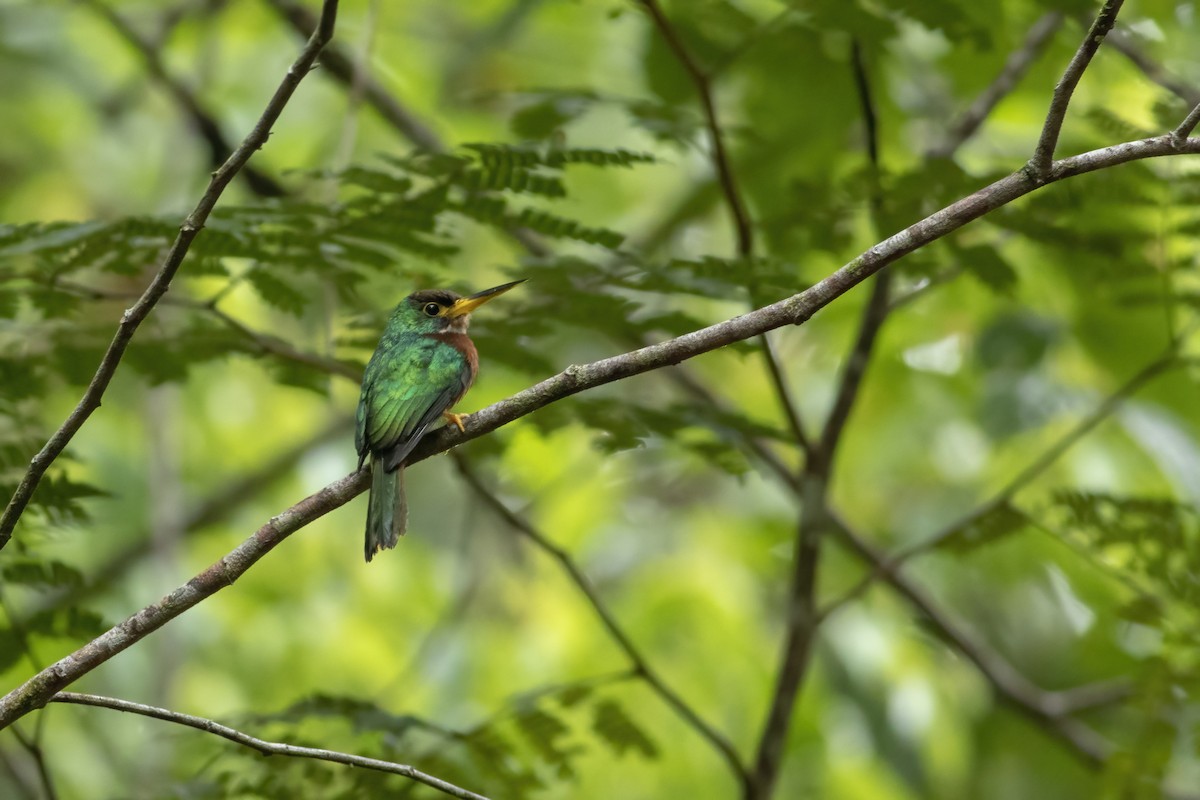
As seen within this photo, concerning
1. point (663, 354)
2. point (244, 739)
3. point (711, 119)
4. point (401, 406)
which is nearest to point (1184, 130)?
point (663, 354)

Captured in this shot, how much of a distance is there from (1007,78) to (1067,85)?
100 inches

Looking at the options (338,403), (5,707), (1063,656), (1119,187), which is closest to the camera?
(5,707)

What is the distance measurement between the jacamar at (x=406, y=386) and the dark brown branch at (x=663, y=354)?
2.08ft

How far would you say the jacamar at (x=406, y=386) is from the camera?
9.75 feet

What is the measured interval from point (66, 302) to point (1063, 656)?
4.45 m

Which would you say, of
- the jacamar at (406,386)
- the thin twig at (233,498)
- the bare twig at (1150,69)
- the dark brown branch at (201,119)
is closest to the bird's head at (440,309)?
the jacamar at (406,386)

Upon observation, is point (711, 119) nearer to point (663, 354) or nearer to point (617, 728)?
point (663, 354)

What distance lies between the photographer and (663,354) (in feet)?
7.14

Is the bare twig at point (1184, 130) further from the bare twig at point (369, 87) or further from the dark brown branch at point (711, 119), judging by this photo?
the bare twig at point (369, 87)

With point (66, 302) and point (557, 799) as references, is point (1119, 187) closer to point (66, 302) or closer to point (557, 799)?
point (66, 302)

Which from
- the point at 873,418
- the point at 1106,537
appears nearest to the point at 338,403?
the point at 873,418

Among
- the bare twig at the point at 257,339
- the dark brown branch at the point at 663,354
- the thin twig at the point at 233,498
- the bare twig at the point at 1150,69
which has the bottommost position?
the dark brown branch at the point at 663,354

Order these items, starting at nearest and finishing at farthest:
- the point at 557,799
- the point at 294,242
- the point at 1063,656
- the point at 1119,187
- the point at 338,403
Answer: the point at 294,242 < the point at 1119,187 < the point at 557,799 < the point at 1063,656 < the point at 338,403

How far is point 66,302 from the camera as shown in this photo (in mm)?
3195
